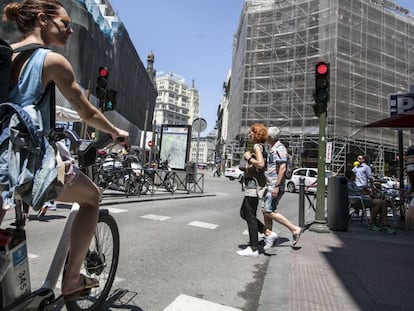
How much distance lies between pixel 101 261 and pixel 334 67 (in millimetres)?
28495

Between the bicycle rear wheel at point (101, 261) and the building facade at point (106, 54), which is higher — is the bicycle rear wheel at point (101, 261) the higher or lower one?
the lower one

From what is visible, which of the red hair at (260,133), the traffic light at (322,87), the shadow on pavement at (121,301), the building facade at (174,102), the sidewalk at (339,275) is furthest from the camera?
the building facade at (174,102)

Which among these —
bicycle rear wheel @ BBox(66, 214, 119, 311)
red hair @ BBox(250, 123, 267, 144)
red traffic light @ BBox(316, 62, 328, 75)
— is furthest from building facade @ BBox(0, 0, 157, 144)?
bicycle rear wheel @ BBox(66, 214, 119, 311)

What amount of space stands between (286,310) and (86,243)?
69.9 inches

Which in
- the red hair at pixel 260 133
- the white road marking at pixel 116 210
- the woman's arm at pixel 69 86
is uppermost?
the red hair at pixel 260 133

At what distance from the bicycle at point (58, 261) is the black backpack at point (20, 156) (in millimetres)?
208

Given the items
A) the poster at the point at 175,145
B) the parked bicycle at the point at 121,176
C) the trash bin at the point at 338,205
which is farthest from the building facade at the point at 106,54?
the trash bin at the point at 338,205

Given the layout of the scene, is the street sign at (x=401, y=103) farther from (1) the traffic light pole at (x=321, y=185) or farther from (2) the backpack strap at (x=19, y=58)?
(2) the backpack strap at (x=19, y=58)

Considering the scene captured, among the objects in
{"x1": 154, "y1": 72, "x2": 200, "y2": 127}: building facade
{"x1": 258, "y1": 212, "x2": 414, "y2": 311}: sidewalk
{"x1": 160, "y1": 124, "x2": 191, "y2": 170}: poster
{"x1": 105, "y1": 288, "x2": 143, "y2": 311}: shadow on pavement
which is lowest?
{"x1": 105, "y1": 288, "x2": 143, "y2": 311}: shadow on pavement

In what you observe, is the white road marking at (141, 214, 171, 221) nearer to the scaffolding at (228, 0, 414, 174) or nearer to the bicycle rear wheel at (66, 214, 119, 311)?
the bicycle rear wheel at (66, 214, 119, 311)

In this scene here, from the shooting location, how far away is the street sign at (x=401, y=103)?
962 cm

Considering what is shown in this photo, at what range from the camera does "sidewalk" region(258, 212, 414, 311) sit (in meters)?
3.26

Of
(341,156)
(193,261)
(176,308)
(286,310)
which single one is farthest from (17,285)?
(341,156)

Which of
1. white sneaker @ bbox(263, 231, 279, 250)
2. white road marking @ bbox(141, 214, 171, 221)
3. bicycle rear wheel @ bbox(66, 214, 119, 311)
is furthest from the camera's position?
white road marking @ bbox(141, 214, 171, 221)
